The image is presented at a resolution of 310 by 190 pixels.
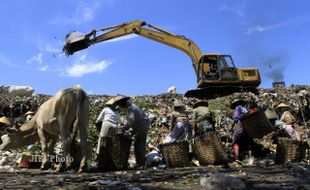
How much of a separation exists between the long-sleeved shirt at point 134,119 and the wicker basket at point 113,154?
0.43 meters

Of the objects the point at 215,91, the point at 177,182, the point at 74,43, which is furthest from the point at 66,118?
the point at 215,91

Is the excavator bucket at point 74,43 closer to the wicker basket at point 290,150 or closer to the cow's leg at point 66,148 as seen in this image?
the cow's leg at point 66,148

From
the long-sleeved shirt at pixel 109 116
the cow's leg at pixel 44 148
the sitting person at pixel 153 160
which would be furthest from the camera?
the cow's leg at pixel 44 148

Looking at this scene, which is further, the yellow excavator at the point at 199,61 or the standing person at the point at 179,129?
the yellow excavator at the point at 199,61

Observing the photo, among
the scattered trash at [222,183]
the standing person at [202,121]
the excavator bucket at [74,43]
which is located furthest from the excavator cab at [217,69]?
the scattered trash at [222,183]

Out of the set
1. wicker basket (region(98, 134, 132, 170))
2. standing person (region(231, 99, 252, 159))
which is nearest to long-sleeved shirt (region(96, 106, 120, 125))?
wicker basket (region(98, 134, 132, 170))

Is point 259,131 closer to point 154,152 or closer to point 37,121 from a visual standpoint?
point 154,152

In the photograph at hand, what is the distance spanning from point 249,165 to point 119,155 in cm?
244

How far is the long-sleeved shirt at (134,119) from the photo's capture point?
9211mm

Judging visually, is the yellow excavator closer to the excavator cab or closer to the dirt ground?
the excavator cab

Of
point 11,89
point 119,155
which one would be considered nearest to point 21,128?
point 119,155

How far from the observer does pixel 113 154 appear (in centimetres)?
880

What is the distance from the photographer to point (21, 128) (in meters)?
10.5

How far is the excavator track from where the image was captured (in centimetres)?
2150
